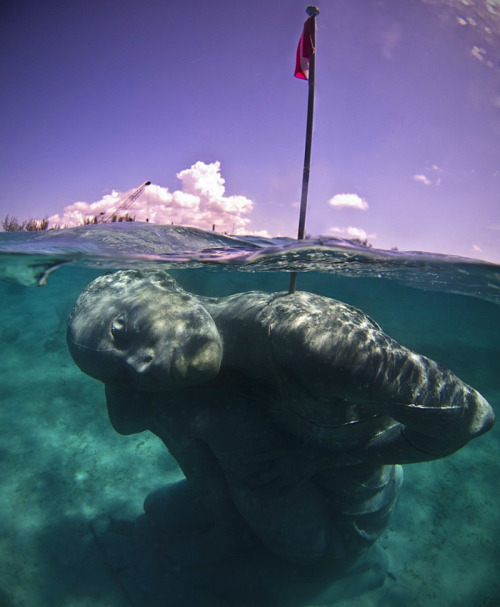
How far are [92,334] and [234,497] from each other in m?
2.93

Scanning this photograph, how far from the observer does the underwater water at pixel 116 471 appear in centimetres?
587

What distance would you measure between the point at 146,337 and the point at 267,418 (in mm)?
1939

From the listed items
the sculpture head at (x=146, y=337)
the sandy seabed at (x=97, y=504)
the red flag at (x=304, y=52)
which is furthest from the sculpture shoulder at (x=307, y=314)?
the sandy seabed at (x=97, y=504)

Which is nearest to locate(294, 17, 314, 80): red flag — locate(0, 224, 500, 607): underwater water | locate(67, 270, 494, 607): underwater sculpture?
locate(0, 224, 500, 607): underwater water

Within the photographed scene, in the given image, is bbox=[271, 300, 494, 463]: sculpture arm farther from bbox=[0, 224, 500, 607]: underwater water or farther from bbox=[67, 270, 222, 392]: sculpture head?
bbox=[0, 224, 500, 607]: underwater water

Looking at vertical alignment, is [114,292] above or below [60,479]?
above

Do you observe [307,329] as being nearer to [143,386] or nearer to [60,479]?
[143,386]

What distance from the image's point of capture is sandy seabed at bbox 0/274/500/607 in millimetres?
5613

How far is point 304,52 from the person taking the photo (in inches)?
214

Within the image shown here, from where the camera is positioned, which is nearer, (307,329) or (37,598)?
(307,329)

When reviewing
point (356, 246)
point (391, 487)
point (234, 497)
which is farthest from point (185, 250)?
point (391, 487)

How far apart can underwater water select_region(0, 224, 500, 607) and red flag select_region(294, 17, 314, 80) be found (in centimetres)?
356

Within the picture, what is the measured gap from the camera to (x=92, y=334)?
14.2ft

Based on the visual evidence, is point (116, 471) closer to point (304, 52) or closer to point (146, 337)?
point (146, 337)
